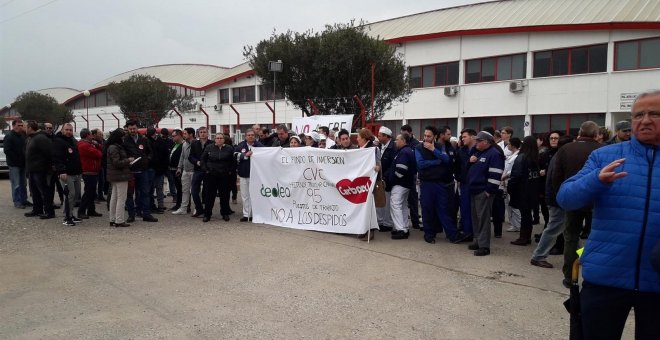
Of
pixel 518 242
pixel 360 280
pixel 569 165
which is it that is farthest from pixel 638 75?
pixel 360 280

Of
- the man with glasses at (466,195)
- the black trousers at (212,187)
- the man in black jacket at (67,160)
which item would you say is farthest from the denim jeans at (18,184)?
the man with glasses at (466,195)

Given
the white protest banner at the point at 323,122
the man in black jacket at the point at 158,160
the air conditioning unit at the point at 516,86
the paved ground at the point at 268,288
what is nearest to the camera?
the paved ground at the point at 268,288

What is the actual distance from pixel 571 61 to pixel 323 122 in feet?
55.3

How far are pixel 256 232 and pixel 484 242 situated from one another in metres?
3.90

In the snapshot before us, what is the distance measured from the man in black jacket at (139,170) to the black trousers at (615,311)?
8436 millimetres

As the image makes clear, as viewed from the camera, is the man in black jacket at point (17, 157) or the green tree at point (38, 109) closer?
the man in black jacket at point (17, 157)

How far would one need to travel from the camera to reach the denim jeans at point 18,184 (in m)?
11.4

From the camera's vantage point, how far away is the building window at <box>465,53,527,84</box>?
27.3m

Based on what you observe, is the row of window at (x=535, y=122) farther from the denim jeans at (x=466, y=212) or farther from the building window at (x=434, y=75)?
the denim jeans at (x=466, y=212)

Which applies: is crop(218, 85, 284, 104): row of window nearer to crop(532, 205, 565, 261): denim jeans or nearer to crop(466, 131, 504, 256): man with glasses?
crop(466, 131, 504, 256): man with glasses

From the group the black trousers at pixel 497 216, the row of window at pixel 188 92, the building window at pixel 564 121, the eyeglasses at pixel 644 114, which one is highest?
the row of window at pixel 188 92

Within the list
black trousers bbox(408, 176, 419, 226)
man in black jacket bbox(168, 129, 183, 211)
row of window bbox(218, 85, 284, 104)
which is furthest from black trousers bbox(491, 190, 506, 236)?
row of window bbox(218, 85, 284, 104)

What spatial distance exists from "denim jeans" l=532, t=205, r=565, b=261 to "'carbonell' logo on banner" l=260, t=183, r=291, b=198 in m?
4.56

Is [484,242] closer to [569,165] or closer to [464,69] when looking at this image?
[569,165]
